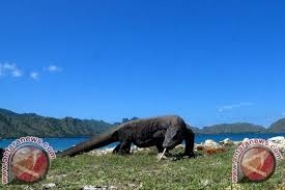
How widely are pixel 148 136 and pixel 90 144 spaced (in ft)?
12.9

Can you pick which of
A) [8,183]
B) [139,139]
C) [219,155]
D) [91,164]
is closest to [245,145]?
[8,183]

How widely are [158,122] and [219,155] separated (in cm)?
398

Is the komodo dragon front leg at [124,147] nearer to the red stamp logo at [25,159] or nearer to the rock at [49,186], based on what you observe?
the rock at [49,186]

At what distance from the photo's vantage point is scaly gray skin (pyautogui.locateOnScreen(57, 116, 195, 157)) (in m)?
34.0

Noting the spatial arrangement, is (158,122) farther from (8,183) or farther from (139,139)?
(8,183)

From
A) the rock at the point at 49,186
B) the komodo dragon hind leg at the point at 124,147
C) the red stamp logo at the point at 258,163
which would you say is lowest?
the rock at the point at 49,186

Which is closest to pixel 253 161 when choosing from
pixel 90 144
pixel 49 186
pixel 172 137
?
pixel 49 186

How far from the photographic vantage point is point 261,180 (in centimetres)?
2069

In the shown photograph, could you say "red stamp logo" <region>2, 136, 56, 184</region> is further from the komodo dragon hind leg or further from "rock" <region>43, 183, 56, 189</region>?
the komodo dragon hind leg

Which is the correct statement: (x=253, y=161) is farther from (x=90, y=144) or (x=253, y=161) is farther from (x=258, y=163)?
(x=90, y=144)

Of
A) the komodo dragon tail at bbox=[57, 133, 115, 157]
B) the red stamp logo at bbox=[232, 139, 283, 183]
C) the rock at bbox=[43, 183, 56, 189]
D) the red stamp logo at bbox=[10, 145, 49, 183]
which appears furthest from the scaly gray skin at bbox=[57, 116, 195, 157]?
the red stamp logo at bbox=[10, 145, 49, 183]

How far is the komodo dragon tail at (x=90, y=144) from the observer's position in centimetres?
3656

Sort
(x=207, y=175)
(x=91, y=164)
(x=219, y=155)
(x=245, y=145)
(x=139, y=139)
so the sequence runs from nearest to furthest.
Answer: (x=245, y=145)
(x=207, y=175)
(x=91, y=164)
(x=219, y=155)
(x=139, y=139)

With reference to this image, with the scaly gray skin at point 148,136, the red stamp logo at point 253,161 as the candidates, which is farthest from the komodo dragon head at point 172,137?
the red stamp logo at point 253,161
